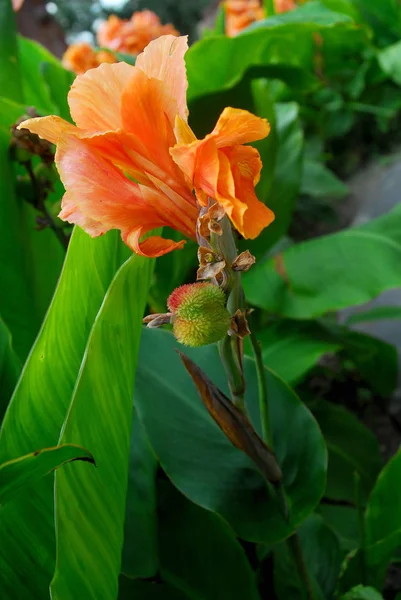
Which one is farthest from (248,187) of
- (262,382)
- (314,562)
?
(314,562)

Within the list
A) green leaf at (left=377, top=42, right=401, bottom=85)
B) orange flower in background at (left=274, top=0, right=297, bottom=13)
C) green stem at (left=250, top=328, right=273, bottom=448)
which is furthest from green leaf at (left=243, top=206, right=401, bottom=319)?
orange flower in background at (left=274, top=0, right=297, bottom=13)

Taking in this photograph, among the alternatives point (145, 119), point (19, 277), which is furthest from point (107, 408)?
point (19, 277)

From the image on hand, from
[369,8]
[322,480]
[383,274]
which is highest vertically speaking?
[322,480]

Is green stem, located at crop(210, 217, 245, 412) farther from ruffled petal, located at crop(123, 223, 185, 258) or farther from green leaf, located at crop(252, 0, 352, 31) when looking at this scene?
green leaf, located at crop(252, 0, 352, 31)

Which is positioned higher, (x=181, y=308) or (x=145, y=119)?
(x=145, y=119)

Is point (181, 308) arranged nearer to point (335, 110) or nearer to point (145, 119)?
point (145, 119)

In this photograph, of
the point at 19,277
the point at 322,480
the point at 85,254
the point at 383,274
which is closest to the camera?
the point at 85,254

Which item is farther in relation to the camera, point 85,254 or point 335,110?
point 335,110

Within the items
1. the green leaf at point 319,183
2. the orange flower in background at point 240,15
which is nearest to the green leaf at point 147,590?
the green leaf at point 319,183
